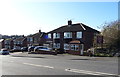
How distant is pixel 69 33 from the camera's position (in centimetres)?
4666

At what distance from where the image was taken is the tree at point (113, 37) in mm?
32812

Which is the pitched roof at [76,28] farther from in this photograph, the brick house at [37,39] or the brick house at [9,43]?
the brick house at [9,43]

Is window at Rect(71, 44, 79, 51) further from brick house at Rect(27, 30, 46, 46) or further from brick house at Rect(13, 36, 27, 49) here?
brick house at Rect(13, 36, 27, 49)

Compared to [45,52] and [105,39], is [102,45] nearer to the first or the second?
[105,39]

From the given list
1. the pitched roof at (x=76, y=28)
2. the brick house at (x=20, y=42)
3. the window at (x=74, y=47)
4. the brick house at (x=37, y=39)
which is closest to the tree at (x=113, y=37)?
the window at (x=74, y=47)

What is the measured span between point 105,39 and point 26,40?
49758 millimetres

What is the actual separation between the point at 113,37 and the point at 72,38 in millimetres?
14026

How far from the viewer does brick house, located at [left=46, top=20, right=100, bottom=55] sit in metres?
40.7

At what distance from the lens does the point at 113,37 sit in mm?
33219

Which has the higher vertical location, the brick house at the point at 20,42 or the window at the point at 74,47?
the brick house at the point at 20,42

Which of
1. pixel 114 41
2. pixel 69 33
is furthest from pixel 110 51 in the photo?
pixel 69 33

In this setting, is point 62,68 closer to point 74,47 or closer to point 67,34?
point 74,47

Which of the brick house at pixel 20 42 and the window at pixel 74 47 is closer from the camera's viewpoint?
the window at pixel 74 47

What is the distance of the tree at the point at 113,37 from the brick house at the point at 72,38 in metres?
5.97
